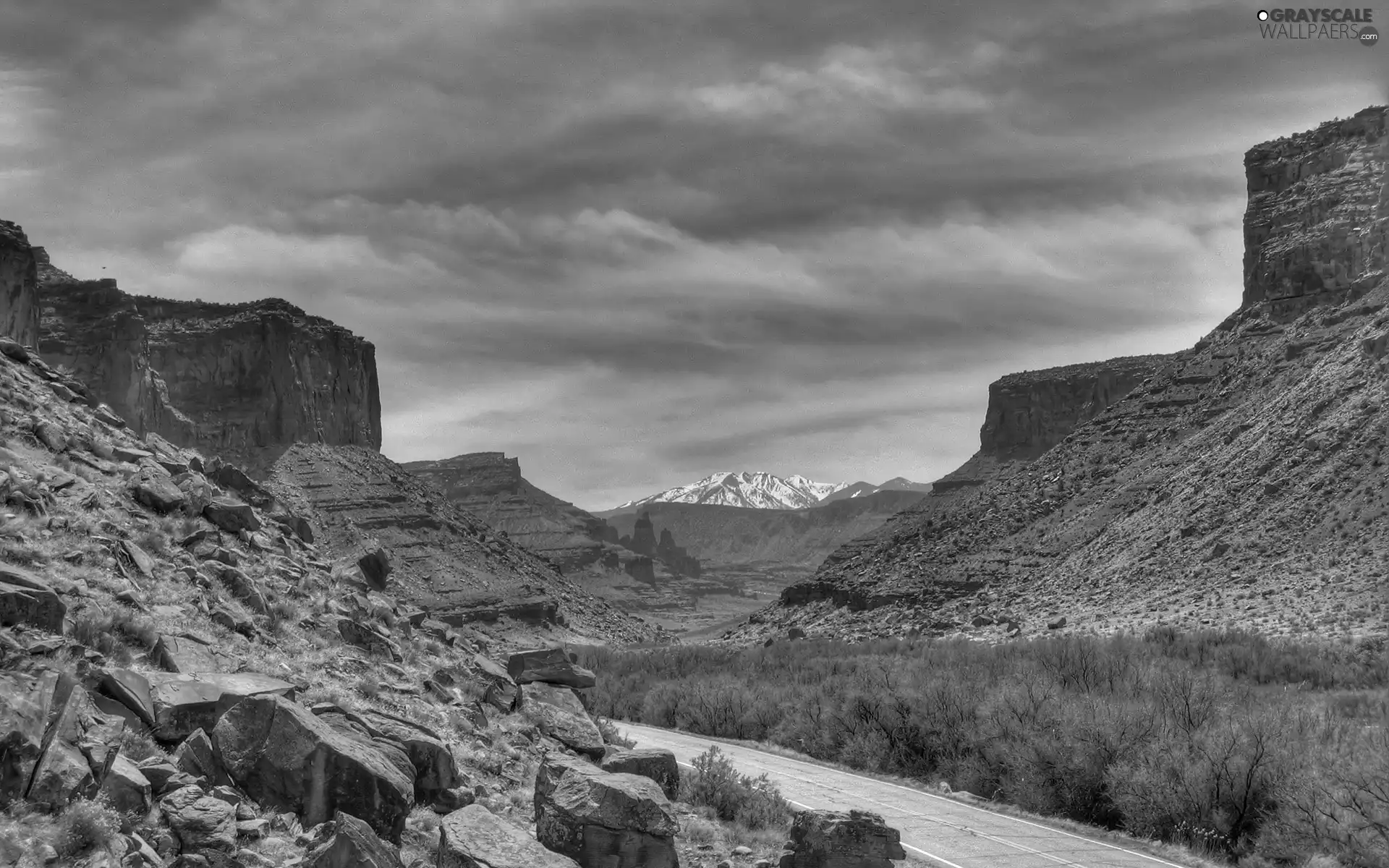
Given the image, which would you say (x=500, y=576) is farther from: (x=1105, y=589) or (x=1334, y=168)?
(x=1334, y=168)

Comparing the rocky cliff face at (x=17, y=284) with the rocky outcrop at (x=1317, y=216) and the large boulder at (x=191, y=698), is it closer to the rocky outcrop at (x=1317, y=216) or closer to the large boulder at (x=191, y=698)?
the large boulder at (x=191, y=698)

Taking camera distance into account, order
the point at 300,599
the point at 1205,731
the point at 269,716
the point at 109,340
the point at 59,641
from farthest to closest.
Answer: the point at 109,340
the point at 1205,731
the point at 300,599
the point at 269,716
the point at 59,641

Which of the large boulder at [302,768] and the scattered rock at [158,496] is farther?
the scattered rock at [158,496]

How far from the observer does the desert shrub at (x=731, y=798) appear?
16.2 metres

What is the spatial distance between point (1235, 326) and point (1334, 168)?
17.1m

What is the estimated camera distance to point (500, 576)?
115 metres

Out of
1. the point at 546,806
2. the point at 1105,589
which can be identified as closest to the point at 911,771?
the point at 546,806

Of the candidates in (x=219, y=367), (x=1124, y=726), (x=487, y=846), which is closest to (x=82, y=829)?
(x=487, y=846)

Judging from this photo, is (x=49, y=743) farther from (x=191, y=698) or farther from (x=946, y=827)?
(x=946, y=827)

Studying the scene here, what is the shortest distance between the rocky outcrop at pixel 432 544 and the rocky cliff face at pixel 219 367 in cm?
547

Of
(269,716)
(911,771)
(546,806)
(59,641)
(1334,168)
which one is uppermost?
(1334,168)

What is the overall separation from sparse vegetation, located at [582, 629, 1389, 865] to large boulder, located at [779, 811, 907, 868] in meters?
8.12

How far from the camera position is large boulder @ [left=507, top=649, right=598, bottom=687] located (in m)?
20.2

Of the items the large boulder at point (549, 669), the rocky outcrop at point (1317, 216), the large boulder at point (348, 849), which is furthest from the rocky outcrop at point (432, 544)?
the large boulder at point (348, 849)
